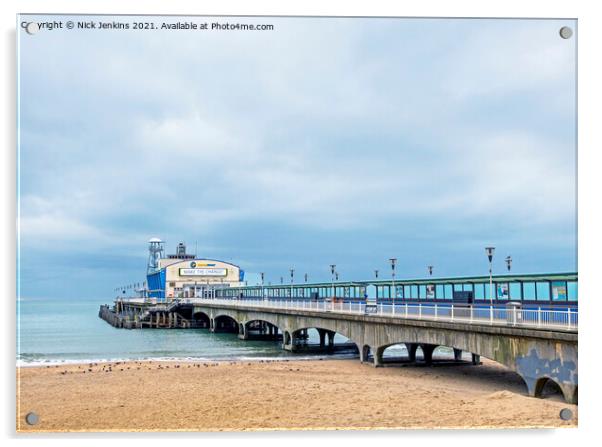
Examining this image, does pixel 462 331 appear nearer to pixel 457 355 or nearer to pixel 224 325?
pixel 457 355

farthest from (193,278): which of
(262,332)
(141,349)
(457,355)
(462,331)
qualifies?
(462,331)

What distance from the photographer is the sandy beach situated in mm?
14227

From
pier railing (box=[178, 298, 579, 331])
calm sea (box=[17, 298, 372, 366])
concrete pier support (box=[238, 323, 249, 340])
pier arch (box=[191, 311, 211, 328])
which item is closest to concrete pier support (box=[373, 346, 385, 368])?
pier railing (box=[178, 298, 579, 331])

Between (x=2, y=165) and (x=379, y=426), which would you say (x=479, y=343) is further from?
(x=2, y=165)

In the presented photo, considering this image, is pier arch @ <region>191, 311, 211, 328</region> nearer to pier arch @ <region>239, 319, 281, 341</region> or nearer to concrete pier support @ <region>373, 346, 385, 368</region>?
pier arch @ <region>239, 319, 281, 341</region>

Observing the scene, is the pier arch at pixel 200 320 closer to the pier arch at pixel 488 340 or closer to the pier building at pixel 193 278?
the pier building at pixel 193 278

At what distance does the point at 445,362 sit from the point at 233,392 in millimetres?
13203

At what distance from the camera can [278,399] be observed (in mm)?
18078

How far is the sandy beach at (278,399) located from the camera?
46.7ft

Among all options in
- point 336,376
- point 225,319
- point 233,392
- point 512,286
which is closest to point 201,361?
point 336,376
